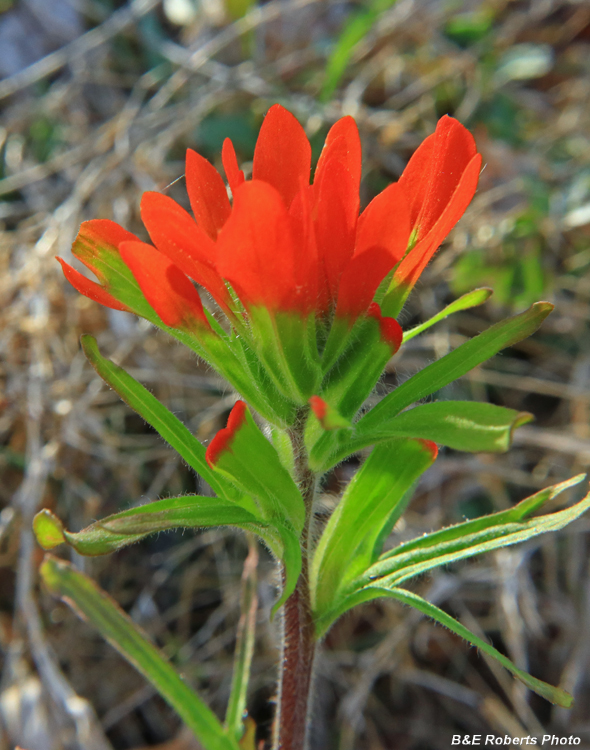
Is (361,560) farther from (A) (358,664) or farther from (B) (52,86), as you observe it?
(B) (52,86)

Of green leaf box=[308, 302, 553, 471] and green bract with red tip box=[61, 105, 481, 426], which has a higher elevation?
green bract with red tip box=[61, 105, 481, 426]

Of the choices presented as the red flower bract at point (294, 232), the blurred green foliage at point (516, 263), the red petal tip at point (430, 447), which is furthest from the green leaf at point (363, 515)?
the blurred green foliage at point (516, 263)

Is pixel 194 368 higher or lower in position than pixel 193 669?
higher

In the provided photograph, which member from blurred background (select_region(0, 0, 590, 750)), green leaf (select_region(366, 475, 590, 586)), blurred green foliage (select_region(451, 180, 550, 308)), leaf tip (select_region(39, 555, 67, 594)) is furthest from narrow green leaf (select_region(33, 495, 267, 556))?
blurred green foliage (select_region(451, 180, 550, 308))

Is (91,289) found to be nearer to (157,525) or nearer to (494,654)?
(157,525)

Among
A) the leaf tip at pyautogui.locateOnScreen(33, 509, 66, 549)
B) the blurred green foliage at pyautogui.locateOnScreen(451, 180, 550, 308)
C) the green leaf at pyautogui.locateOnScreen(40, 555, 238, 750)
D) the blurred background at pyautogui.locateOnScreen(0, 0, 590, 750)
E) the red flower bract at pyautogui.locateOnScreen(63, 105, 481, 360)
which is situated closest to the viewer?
the red flower bract at pyautogui.locateOnScreen(63, 105, 481, 360)

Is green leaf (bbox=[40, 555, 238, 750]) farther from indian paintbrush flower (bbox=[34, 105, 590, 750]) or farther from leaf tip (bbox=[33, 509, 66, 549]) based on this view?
leaf tip (bbox=[33, 509, 66, 549])

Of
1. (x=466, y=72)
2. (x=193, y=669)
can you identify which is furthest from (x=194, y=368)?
(x=466, y=72)
